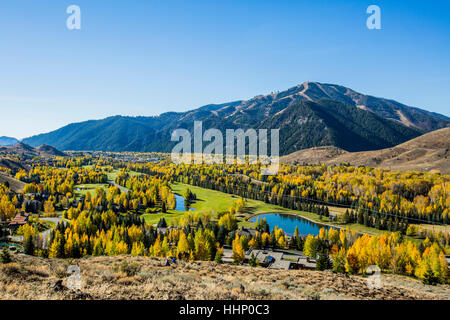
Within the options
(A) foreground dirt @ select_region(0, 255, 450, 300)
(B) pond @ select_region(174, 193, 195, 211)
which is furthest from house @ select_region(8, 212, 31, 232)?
(A) foreground dirt @ select_region(0, 255, 450, 300)

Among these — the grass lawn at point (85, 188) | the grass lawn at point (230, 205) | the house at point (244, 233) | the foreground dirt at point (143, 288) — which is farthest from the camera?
the grass lawn at point (85, 188)

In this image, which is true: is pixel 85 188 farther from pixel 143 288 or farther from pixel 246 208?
pixel 143 288

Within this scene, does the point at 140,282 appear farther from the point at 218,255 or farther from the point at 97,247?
Result: the point at 97,247

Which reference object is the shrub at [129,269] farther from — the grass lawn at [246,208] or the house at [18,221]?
the house at [18,221]

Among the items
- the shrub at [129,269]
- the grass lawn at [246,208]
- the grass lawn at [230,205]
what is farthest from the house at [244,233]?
the shrub at [129,269]

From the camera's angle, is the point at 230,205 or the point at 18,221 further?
the point at 230,205

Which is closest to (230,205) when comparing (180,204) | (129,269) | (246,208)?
(246,208)
